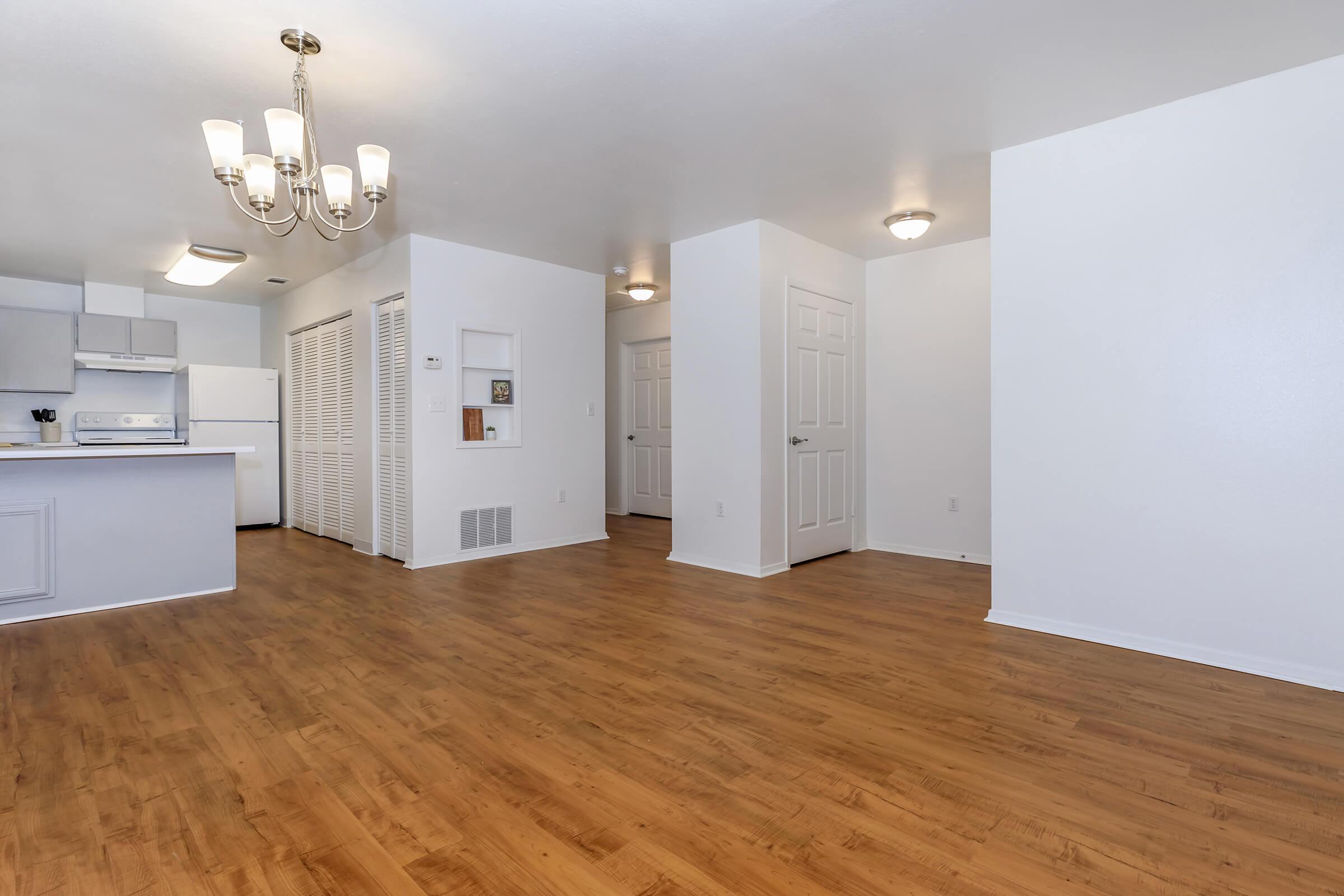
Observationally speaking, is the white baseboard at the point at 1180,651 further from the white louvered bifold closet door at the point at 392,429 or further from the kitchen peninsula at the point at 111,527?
the kitchen peninsula at the point at 111,527

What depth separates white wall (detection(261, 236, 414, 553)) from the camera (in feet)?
17.0

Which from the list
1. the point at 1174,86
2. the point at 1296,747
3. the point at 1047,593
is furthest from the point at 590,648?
the point at 1174,86

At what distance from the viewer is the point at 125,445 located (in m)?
6.55

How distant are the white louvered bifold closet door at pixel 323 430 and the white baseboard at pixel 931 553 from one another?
4.60 meters

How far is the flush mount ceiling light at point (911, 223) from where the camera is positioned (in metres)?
4.41

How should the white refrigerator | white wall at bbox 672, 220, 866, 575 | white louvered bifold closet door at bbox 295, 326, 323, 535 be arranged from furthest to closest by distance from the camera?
1. the white refrigerator
2. white louvered bifold closet door at bbox 295, 326, 323, 535
3. white wall at bbox 672, 220, 866, 575

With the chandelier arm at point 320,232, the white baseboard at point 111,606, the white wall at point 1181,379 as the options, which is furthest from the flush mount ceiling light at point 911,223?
the white baseboard at point 111,606

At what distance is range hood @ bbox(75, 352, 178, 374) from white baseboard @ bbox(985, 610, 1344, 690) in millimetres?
7798

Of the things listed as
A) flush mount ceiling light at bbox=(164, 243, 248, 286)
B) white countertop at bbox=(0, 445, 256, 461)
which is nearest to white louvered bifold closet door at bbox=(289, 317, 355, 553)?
flush mount ceiling light at bbox=(164, 243, 248, 286)

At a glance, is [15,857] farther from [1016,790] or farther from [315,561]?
[315,561]

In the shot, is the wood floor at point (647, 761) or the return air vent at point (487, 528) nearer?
the wood floor at point (647, 761)

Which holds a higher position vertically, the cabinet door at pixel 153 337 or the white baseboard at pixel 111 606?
the cabinet door at pixel 153 337

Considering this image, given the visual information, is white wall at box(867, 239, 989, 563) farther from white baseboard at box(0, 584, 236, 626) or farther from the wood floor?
white baseboard at box(0, 584, 236, 626)

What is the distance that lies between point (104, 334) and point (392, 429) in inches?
139
